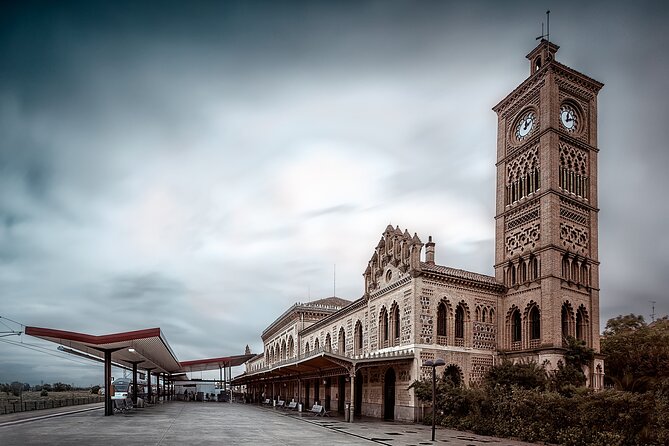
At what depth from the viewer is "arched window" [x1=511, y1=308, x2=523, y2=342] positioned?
3272cm

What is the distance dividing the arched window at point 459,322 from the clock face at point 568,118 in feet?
41.1

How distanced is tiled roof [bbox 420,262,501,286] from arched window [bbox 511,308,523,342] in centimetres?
194

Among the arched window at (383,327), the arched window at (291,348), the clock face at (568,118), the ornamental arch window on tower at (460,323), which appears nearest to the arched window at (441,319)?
the ornamental arch window on tower at (460,323)

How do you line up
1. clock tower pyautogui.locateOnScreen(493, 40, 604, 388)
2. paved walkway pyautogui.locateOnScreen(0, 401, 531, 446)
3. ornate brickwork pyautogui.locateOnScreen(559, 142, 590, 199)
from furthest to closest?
1. ornate brickwork pyautogui.locateOnScreen(559, 142, 590, 199)
2. clock tower pyautogui.locateOnScreen(493, 40, 604, 388)
3. paved walkway pyautogui.locateOnScreen(0, 401, 531, 446)

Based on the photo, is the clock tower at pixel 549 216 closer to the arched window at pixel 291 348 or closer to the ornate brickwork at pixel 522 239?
the ornate brickwork at pixel 522 239

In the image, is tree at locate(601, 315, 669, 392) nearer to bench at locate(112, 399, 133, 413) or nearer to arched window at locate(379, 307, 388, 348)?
arched window at locate(379, 307, 388, 348)

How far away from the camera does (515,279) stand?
1313 inches

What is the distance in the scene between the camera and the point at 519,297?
1286 inches

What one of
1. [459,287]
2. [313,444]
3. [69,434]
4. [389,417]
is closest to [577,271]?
[459,287]

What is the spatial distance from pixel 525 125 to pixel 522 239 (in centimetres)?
725

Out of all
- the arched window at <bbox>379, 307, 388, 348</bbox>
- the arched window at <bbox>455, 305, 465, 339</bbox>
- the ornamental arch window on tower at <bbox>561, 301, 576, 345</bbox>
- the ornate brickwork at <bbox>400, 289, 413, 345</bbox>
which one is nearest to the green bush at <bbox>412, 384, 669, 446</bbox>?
the ornate brickwork at <bbox>400, 289, 413, 345</bbox>

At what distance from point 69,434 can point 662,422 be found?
18678 mm

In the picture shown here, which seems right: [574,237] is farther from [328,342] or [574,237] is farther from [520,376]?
[328,342]

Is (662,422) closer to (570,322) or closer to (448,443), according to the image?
(448,443)
